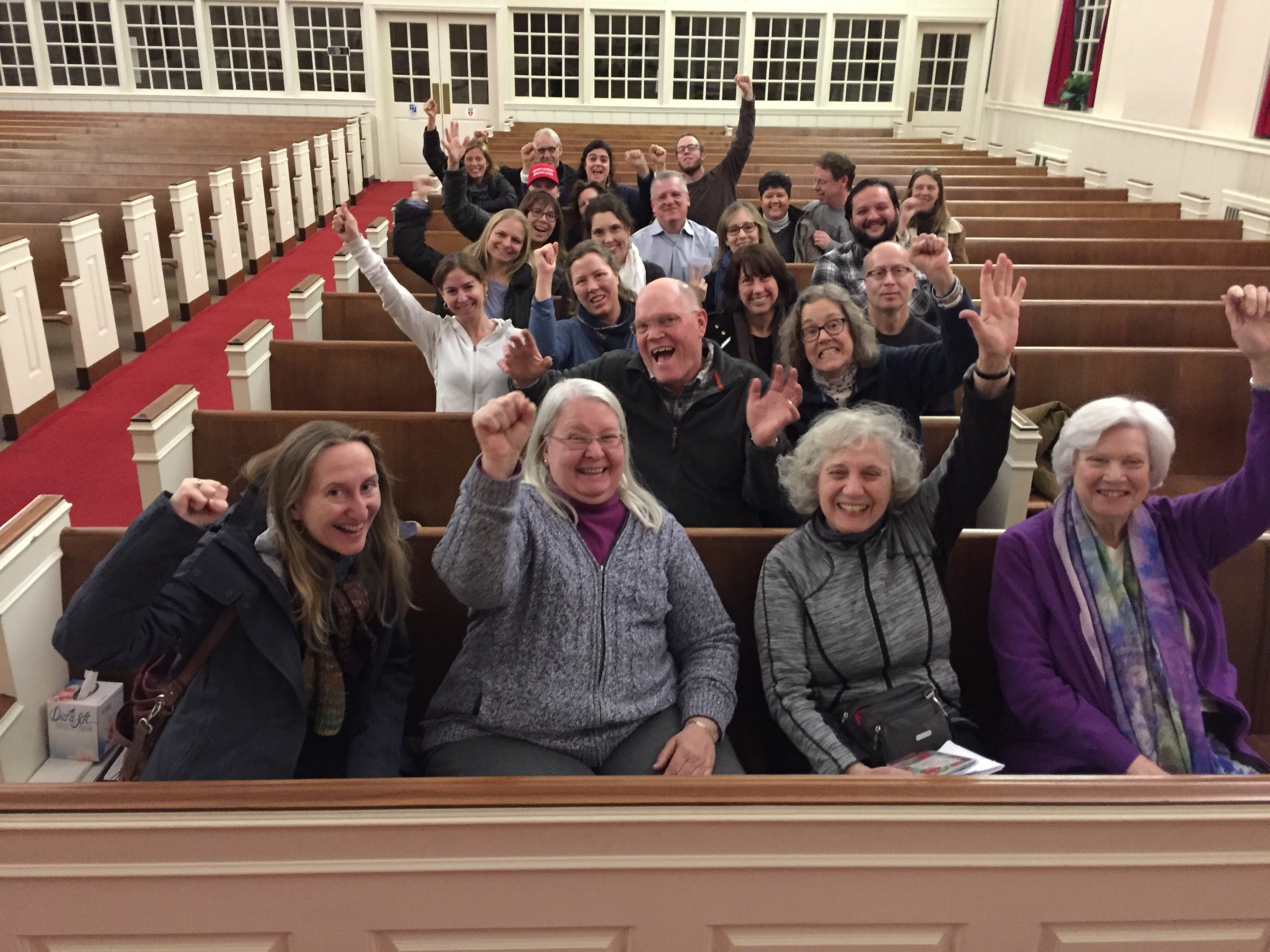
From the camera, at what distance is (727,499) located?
233 cm

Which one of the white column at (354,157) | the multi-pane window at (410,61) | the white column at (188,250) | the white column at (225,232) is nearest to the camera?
the white column at (188,250)

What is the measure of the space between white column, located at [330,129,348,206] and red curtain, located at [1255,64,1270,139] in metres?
7.91

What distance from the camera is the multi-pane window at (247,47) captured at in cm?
1105

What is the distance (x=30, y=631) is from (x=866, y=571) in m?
1.63

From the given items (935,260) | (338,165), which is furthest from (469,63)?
(935,260)

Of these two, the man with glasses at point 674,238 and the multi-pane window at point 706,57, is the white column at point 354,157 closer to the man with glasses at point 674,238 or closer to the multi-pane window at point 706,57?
the multi-pane window at point 706,57

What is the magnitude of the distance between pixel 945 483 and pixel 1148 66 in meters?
7.02

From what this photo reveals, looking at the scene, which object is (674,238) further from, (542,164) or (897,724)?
(897,724)

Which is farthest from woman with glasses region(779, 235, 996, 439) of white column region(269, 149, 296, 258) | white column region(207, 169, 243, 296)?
white column region(269, 149, 296, 258)

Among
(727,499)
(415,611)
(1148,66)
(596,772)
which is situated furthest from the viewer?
(1148,66)

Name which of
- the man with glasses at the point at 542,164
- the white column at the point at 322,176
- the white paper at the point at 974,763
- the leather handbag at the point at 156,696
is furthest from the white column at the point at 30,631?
the white column at the point at 322,176

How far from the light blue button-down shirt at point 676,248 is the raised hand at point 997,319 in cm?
205

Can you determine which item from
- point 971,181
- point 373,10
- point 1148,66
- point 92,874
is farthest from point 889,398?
point 373,10

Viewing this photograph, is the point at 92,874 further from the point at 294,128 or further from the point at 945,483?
the point at 294,128
